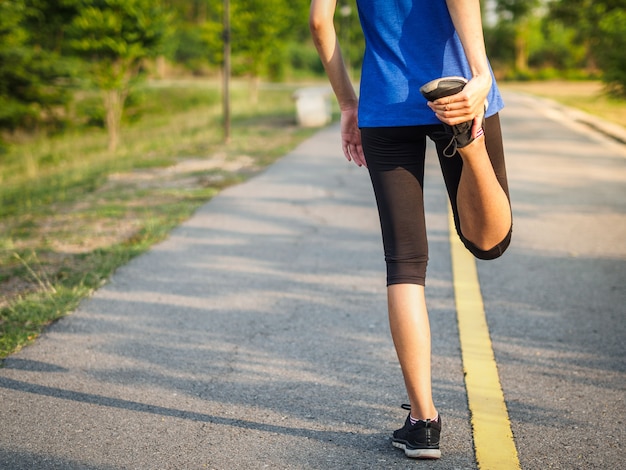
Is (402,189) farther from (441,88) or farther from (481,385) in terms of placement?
(481,385)

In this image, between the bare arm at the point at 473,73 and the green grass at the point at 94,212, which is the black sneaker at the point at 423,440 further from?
the green grass at the point at 94,212

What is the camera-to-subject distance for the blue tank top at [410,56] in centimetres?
245

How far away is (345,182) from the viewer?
9039 millimetres

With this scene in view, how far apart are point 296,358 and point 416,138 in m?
1.46

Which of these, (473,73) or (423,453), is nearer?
(473,73)

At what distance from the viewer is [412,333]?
2.61m

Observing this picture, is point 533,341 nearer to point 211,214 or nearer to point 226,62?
point 211,214

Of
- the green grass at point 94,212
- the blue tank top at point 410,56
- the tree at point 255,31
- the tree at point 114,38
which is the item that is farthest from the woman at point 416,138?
the tree at point 255,31

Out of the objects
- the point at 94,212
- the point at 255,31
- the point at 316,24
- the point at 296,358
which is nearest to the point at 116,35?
the point at 255,31

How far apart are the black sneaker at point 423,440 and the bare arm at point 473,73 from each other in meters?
1.04

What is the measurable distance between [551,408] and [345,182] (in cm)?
615

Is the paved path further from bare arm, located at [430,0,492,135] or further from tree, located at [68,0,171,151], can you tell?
tree, located at [68,0,171,151]

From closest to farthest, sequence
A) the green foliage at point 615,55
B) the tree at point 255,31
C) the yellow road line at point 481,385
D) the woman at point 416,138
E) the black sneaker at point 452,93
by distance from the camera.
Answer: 1. the black sneaker at point 452,93
2. the woman at point 416,138
3. the yellow road line at point 481,385
4. the green foliage at point 615,55
5. the tree at point 255,31

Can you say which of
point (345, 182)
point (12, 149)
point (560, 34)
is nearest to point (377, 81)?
point (345, 182)
